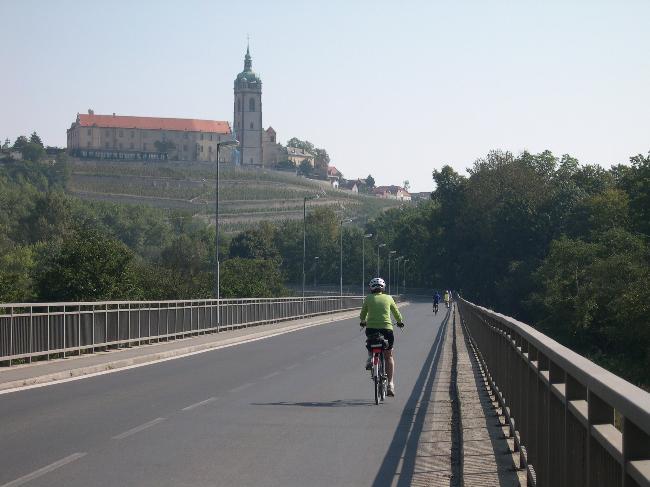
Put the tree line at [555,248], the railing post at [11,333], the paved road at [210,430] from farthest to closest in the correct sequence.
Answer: the tree line at [555,248]
the railing post at [11,333]
the paved road at [210,430]

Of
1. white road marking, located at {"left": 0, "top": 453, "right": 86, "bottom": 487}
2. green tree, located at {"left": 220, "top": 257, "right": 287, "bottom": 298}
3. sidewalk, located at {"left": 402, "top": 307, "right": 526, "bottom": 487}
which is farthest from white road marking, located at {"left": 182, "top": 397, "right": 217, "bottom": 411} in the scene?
green tree, located at {"left": 220, "top": 257, "right": 287, "bottom": 298}

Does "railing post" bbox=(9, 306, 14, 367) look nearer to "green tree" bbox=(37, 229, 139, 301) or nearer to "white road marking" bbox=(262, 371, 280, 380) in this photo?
"white road marking" bbox=(262, 371, 280, 380)

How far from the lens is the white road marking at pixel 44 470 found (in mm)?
9766

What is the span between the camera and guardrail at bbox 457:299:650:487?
398cm

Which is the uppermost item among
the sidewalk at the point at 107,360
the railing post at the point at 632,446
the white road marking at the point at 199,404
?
the railing post at the point at 632,446

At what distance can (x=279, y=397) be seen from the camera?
731 inches

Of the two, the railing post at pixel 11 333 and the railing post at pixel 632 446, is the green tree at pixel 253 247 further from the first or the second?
the railing post at pixel 632 446

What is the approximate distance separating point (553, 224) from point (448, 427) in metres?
116

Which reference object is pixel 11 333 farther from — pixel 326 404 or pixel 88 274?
pixel 88 274

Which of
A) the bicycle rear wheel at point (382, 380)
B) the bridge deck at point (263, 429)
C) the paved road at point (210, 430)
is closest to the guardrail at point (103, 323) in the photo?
the bridge deck at point (263, 429)

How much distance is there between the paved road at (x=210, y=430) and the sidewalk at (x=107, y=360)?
0.64 m

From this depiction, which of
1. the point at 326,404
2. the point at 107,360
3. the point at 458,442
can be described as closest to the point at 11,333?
the point at 107,360

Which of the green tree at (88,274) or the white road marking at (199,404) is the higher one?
the green tree at (88,274)

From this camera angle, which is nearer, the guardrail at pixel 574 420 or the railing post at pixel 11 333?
the guardrail at pixel 574 420
